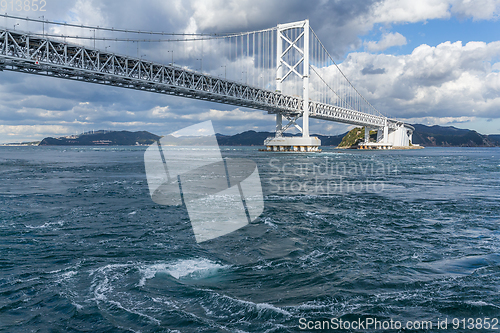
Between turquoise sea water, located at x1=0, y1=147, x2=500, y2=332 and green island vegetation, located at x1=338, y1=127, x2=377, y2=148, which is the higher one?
green island vegetation, located at x1=338, y1=127, x2=377, y2=148

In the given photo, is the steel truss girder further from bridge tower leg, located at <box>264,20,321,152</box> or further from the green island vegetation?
the green island vegetation

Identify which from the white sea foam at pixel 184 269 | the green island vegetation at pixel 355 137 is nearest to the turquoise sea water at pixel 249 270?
the white sea foam at pixel 184 269

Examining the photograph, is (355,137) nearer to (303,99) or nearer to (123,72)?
(303,99)

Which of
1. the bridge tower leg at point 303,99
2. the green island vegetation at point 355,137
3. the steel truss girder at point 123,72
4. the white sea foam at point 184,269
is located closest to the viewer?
the white sea foam at point 184,269

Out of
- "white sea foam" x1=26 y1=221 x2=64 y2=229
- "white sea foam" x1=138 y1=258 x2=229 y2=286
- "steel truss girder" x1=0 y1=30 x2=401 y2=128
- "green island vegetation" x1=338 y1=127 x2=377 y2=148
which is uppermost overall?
"steel truss girder" x1=0 y1=30 x2=401 y2=128

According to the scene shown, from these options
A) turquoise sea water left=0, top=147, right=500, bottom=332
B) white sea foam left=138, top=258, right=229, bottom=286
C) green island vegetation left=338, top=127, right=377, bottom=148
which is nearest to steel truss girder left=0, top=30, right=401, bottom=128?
turquoise sea water left=0, top=147, right=500, bottom=332

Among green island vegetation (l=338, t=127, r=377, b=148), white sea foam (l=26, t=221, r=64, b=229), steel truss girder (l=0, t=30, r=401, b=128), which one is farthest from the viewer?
green island vegetation (l=338, t=127, r=377, b=148)

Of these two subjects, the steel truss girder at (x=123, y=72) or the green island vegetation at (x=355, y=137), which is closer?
the steel truss girder at (x=123, y=72)

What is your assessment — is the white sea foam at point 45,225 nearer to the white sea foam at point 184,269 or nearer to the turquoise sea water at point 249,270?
the turquoise sea water at point 249,270
